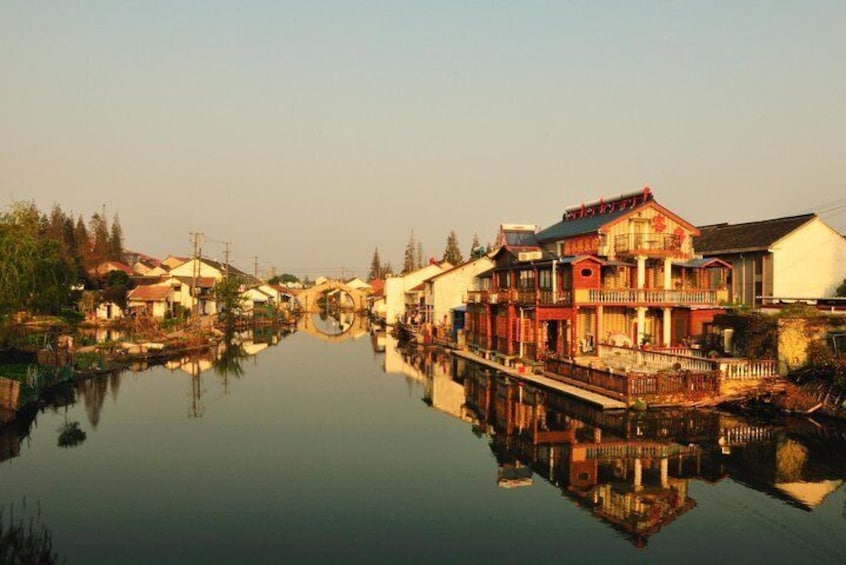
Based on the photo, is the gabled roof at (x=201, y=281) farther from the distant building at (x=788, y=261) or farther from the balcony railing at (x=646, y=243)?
the distant building at (x=788, y=261)

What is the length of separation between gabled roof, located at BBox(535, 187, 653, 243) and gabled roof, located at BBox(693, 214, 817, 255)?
342 inches

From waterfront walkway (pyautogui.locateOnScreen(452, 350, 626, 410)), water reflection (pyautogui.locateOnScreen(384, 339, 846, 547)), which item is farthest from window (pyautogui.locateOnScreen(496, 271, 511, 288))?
water reflection (pyautogui.locateOnScreen(384, 339, 846, 547))

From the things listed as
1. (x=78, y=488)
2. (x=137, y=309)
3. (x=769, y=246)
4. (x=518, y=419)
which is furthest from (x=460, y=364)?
(x=137, y=309)

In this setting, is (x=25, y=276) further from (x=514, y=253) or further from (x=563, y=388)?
(x=514, y=253)

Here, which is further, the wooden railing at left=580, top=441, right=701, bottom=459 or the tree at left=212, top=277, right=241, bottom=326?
the tree at left=212, top=277, right=241, bottom=326

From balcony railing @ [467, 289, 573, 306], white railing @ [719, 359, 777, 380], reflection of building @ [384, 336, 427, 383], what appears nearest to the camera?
white railing @ [719, 359, 777, 380]

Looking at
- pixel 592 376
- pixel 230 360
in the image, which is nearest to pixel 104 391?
pixel 230 360

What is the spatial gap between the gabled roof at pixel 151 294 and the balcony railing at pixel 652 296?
5621 cm

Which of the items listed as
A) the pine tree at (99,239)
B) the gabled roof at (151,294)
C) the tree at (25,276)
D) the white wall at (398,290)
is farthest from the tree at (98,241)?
the tree at (25,276)

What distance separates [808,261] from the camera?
1613 inches

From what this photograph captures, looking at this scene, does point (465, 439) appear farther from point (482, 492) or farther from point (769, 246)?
point (769, 246)

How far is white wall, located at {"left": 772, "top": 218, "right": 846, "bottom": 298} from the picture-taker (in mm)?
40562

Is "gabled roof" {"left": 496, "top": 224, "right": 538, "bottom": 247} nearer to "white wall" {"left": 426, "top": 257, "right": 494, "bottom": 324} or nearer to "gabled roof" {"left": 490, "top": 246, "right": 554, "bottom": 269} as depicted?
"gabled roof" {"left": 490, "top": 246, "right": 554, "bottom": 269}

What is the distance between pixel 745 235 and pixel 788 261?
4.19 meters
